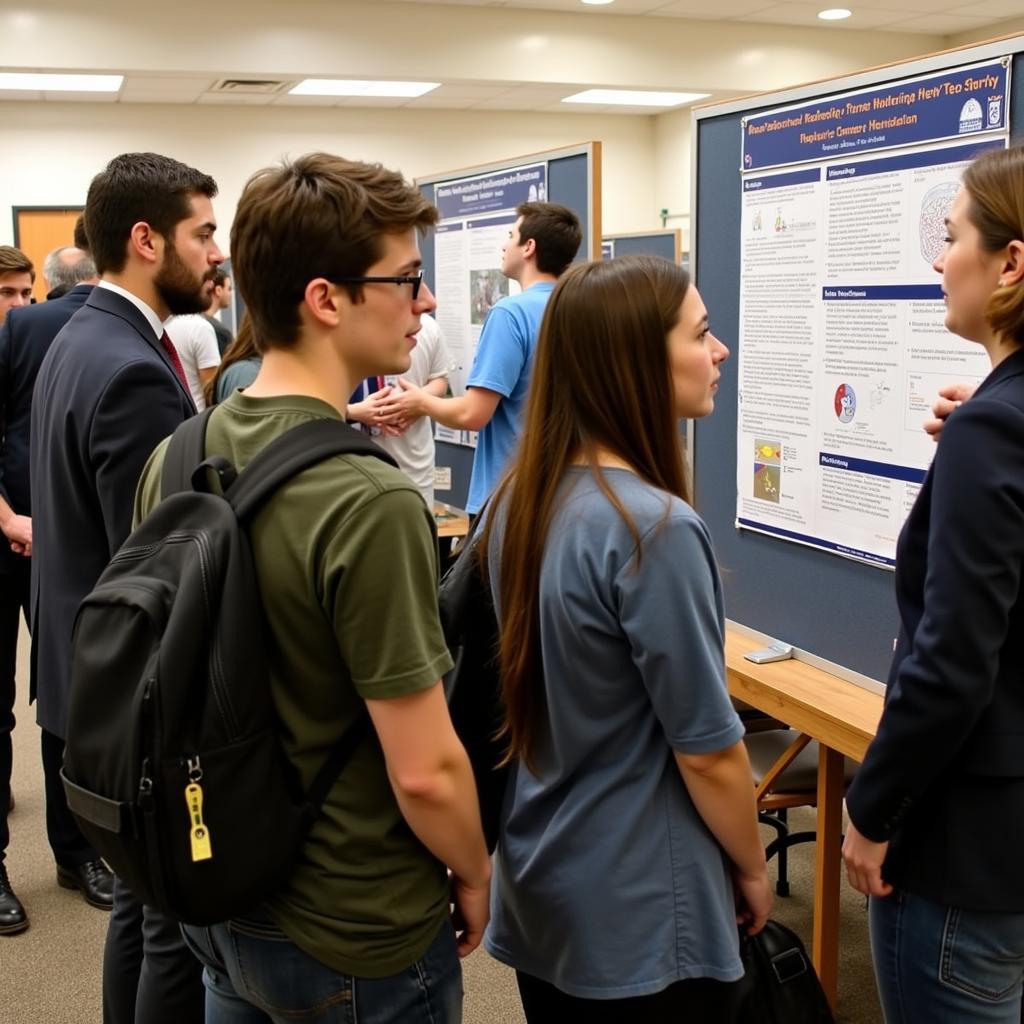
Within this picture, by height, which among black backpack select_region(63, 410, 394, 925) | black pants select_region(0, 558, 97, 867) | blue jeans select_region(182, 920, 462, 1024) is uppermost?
black backpack select_region(63, 410, 394, 925)

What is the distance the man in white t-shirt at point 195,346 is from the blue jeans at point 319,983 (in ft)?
11.3

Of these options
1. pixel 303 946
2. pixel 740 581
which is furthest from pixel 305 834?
pixel 740 581

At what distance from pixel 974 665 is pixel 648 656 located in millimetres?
340

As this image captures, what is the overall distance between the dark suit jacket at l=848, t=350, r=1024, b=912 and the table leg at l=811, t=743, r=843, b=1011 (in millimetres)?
856

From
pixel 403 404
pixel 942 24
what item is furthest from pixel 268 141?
pixel 403 404

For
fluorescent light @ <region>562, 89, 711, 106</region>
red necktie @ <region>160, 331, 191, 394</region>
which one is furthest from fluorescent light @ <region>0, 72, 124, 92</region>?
red necktie @ <region>160, 331, 191, 394</region>

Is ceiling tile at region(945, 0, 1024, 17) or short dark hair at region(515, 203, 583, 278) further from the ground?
ceiling tile at region(945, 0, 1024, 17)

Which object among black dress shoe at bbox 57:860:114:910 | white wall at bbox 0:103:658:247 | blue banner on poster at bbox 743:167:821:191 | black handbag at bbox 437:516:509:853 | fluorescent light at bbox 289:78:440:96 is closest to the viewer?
black handbag at bbox 437:516:509:853

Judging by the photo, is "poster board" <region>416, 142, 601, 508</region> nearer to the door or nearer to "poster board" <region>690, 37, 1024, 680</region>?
"poster board" <region>690, 37, 1024, 680</region>

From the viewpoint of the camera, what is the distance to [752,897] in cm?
130

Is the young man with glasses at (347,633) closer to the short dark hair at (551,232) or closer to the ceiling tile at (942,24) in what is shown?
the short dark hair at (551,232)

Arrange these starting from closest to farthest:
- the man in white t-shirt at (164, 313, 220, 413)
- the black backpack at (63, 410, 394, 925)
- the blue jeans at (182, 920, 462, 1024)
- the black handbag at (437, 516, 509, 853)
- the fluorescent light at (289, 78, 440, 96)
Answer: the black backpack at (63, 410, 394, 925)
the blue jeans at (182, 920, 462, 1024)
the black handbag at (437, 516, 509, 853)
the man in white t-shirt at (164, 313, 220, 413)
the fluorescent light at (289, 78, 440, 96)

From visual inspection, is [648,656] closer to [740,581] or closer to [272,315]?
[272,315]

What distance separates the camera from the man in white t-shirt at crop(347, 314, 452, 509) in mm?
3398
